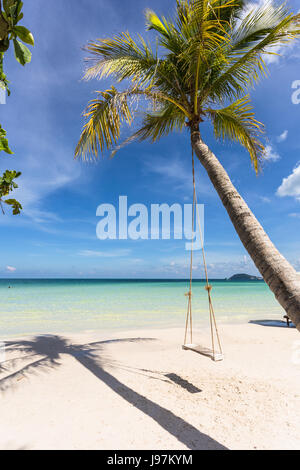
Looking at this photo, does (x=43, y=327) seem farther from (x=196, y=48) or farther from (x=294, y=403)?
(x=196, y=48)

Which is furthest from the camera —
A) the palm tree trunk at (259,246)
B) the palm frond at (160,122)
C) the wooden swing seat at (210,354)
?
the palm frond at (160,122)

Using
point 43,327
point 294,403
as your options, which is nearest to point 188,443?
point 294,403

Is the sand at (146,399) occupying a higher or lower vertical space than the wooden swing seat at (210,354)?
lower

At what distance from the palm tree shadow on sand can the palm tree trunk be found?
1.74m

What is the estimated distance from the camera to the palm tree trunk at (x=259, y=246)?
2258 millimetres

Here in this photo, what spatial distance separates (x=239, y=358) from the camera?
18.1 ft

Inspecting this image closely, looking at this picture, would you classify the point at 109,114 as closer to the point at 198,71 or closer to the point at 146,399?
the point at 198,71

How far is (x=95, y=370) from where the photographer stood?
460cm

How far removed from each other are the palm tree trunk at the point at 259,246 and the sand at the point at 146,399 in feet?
5.51

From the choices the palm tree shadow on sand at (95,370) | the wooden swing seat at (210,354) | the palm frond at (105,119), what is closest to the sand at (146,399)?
the palm tree shadow on sand at (95,370)

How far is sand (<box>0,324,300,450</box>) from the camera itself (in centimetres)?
272

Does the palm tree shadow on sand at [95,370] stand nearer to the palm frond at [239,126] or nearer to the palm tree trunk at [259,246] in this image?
the palm tree trunk at [259,246]

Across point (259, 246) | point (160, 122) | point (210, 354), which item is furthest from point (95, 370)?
point (160, 122)
